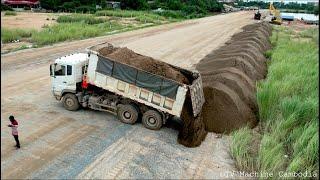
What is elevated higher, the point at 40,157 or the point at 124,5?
the point at 124,5

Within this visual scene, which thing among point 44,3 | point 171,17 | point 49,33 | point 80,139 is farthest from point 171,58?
point 44,3

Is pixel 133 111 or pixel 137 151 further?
pixel 133 111

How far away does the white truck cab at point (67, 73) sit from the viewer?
15062 millimetres

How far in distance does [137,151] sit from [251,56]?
Answer: 1590cm

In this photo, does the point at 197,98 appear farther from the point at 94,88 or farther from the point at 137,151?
the point at 94,88

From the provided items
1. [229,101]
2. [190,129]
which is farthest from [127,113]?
[229,101]

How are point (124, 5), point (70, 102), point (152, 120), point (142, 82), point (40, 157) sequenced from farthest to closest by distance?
point (124, 5)
point (70, 102)
point (152, 120)
point (142, 82)
point (40, 157)

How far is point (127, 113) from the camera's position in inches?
570

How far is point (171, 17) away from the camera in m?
84.1

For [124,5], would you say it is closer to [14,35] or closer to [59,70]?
[14,35]

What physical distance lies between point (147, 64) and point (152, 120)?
2.18 meters

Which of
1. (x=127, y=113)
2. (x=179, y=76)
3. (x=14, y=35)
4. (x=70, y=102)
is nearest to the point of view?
(x=127, y=113)

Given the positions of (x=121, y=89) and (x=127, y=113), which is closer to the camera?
(x=121, y=89)

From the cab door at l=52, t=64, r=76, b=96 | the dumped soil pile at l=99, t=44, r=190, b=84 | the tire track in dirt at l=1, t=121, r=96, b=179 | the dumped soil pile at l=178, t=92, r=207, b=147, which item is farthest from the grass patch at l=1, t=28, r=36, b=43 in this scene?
the dumped soil pile at l=178, t=92, r=207, b=147
